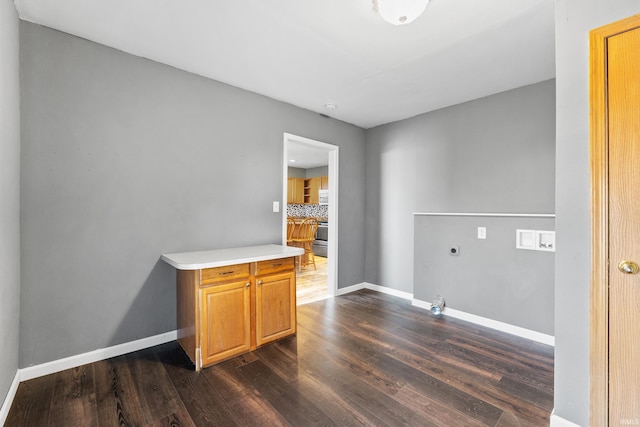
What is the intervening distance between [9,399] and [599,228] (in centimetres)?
332

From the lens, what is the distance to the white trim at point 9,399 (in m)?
1.54

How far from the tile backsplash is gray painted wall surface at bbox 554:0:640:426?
22.5 ft

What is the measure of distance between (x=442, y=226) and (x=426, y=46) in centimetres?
189

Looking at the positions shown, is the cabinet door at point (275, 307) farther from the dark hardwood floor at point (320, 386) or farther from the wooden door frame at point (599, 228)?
the wooden door frame at point (599, 228)

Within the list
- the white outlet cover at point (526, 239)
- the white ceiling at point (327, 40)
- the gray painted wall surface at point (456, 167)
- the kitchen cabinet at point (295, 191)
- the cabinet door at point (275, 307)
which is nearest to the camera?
the white ceiling at point (327, 40)

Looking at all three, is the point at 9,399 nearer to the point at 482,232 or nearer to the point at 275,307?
the point at 275,307

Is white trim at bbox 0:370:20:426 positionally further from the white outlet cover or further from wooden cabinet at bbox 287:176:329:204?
wooden cabinet at bbox 287:176:329:204

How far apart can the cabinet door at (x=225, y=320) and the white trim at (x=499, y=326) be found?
217cm

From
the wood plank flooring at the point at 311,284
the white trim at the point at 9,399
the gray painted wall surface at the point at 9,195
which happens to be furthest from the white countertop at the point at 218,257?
the wood plank flooring at the point at 311,284

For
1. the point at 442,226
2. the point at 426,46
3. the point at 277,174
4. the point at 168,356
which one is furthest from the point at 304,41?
the point at 168,356

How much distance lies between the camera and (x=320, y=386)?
1.89 m

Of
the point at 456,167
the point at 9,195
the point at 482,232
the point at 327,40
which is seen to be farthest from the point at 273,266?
the point at 456,167

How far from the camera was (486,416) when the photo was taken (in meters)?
1.62

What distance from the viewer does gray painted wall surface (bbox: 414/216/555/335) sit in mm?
2629
